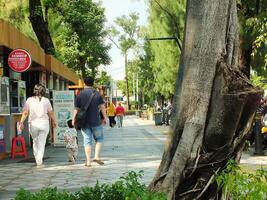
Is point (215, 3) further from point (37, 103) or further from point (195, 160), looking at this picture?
point (37, 103)

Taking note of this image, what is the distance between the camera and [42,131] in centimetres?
1144

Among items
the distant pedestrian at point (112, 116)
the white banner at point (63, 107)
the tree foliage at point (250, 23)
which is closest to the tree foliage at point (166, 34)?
the distant pedestrian at point (112, 116)

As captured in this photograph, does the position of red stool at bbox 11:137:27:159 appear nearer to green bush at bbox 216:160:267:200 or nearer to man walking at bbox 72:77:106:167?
man walking at bbox 72:77:106:167

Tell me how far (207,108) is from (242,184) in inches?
45.3

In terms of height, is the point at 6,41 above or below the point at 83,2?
below

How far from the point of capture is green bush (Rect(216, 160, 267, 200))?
153 inches

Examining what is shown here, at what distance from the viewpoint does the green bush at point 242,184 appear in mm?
3893

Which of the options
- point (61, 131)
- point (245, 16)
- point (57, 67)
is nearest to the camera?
point (245, 16)

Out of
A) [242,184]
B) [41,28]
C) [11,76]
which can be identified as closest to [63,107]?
[11,76]

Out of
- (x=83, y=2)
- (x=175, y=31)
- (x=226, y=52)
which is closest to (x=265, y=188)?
(x=226, y=52)

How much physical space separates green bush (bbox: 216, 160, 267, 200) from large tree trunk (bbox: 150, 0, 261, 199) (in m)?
0.42

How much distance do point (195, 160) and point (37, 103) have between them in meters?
7.13

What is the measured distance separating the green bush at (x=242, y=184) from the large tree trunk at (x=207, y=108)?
0.42m

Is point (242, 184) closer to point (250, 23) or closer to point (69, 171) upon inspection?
point (69, 171)
